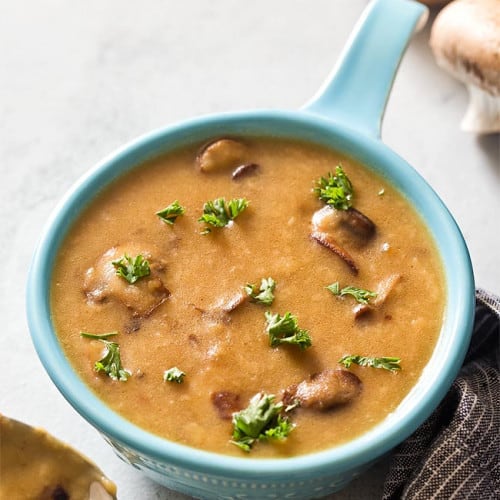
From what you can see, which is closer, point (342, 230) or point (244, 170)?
point (342, 230)

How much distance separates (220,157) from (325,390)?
0.71 meters

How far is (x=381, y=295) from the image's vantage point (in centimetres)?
224

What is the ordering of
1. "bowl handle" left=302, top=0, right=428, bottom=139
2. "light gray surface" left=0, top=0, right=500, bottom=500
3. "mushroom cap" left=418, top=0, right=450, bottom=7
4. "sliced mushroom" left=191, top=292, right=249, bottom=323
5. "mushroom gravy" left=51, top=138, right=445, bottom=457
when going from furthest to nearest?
"mushroom cap" left=418, top=0, right=450, bottom=7 < "light gray surface" left=0, top=0, right=500, bottom=500 < "bowl handle" left=302, top=0, right=428, bottom=139 < "sliced mushroom" left=191, top=292, right=249, bottom=323 < "mushroom gravy" left=51, top=138, right=445, bottom=457

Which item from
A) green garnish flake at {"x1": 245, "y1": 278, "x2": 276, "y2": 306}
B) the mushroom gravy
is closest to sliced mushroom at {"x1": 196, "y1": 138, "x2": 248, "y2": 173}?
the mushroom gravy

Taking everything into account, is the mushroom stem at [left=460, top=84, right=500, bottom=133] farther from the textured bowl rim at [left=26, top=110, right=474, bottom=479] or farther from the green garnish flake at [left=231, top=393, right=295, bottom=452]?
the green garnish flake at [left=231, top=393, right=295, bottom=452]

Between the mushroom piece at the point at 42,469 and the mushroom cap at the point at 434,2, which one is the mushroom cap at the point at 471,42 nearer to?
the mushroom cap at the point at 434,2

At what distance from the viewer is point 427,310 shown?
2.24 m

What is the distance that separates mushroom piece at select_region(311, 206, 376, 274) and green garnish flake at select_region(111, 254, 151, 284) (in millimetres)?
408

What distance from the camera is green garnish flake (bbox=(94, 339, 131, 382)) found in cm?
210

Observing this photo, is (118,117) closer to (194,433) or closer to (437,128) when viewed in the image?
(437,128)

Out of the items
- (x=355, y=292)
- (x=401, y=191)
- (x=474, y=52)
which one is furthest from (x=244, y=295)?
(x=474, y=52)

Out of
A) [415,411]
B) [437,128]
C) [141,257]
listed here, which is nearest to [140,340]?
[141,257]

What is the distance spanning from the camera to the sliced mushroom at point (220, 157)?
8.13ft

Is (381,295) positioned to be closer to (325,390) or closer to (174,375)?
(325,390)
